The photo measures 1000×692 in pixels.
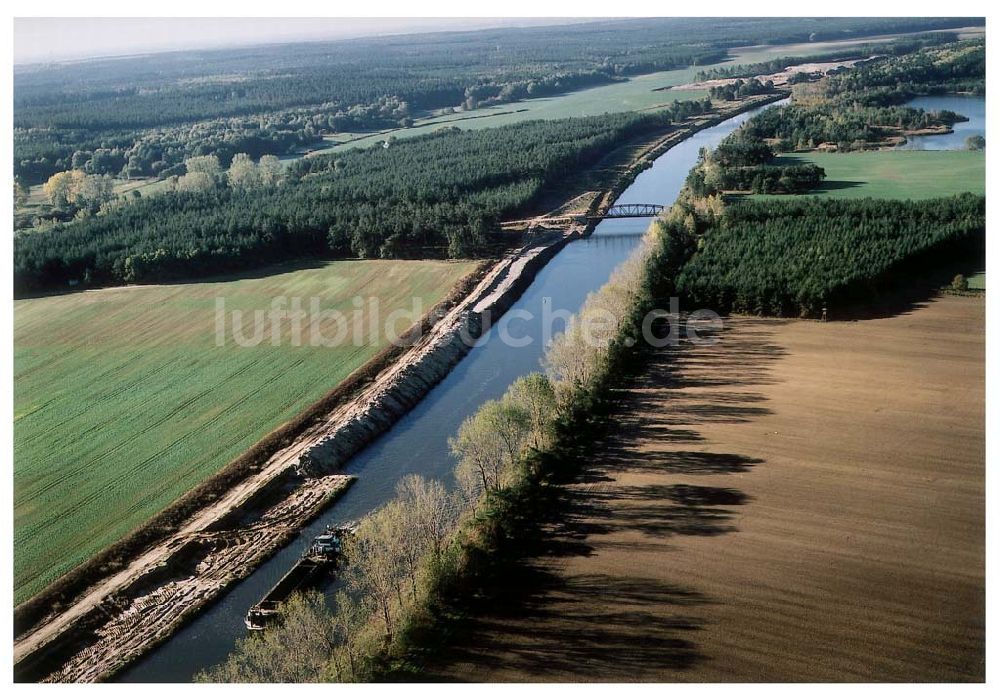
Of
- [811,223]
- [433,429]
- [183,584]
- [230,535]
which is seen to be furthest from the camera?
[811,223]

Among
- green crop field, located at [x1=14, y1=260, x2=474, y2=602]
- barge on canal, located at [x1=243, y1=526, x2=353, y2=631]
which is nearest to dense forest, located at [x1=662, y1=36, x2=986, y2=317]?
green crop field, located at [x1=14, y1=260, x2=474, y2=602]

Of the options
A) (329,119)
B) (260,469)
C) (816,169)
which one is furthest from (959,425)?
(329,119)

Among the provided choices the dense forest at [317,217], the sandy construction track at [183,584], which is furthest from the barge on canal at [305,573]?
the dense forest at [317,217]

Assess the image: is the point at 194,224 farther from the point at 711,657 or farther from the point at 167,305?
the point at 711,657

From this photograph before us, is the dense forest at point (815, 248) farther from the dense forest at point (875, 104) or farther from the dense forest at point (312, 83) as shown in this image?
the dense forest at point (312, 83)

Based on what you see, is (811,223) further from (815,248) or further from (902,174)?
(902,174)

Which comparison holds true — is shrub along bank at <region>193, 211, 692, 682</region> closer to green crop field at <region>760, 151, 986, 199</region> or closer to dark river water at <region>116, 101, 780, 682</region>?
dark river water at <region>116, 101, 780, 682</region>

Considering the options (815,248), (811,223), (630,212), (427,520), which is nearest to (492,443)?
(427,520)
